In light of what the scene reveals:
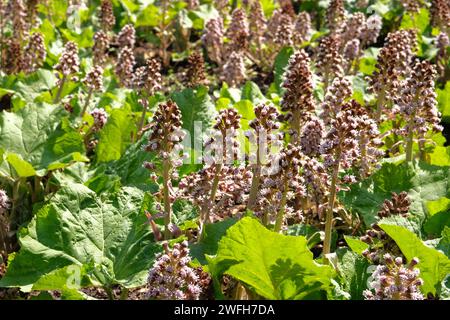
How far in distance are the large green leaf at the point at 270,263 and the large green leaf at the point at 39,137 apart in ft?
8.07

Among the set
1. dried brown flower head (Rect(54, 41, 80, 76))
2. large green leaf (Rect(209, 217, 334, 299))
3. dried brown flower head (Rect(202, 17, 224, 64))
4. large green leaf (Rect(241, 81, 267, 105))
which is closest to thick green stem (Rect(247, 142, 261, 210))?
large green leaf (Rect(209, 217, 334, 299))

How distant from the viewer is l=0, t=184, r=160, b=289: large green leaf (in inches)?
195

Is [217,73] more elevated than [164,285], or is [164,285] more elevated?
[217,73]

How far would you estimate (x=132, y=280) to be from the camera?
4820 mm

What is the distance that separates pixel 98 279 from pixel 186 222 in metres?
0.73

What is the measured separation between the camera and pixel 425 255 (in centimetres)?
453

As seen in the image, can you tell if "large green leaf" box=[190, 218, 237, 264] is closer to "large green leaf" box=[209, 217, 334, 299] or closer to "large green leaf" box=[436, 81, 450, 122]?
"large green leaf" box=[209, 217, 334, 299]

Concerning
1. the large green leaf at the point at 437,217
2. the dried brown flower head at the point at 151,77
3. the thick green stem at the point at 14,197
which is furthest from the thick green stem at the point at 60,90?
the large green leaf at the point at 437,217

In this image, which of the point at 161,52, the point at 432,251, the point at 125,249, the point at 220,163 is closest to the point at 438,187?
the point at 432,251

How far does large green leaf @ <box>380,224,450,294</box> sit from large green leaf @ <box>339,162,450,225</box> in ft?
3.48

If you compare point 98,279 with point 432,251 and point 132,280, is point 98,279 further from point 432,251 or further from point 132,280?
point 432,251

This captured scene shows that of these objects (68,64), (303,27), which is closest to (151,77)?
(68,64)

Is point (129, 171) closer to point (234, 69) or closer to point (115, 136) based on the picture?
point (115, 136)

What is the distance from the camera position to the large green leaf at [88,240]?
4.96 metres
